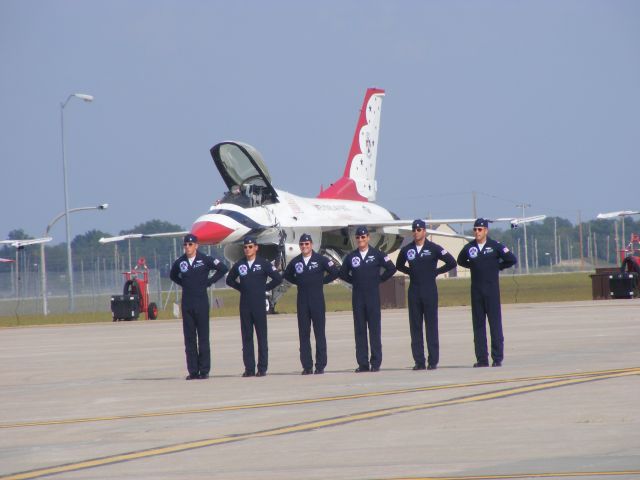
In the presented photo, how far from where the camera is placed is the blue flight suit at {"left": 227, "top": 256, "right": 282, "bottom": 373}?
16.9 meters

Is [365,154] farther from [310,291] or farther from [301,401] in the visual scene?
[301,401]

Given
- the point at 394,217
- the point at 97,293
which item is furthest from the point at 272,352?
the point at 97,293

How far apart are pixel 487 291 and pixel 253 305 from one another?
3157 mm

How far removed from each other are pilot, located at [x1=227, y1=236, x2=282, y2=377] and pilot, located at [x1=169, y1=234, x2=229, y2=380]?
0.95 feet

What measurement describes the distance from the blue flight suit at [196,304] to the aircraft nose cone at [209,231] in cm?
1832

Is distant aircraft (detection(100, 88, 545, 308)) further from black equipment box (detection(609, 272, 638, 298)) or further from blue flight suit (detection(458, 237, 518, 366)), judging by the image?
blue flight suit (detection(458, 237, 518, 366))

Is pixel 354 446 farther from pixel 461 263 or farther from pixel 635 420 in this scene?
pixel 461 263

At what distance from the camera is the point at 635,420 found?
10.4 m

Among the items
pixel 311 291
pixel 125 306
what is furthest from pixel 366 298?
pixel 125 306

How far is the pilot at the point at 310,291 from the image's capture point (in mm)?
16859

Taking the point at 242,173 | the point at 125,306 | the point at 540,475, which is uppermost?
the point at 242,173

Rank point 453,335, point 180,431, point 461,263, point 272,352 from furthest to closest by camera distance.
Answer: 1. point 453,335
2. point 272,352
3. point 461,263
4. point 180,431

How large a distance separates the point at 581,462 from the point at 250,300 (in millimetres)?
9132

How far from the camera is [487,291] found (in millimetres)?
16516
